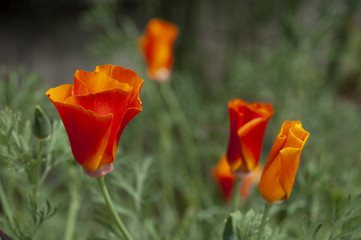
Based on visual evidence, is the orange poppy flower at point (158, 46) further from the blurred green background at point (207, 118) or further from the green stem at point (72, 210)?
the green stem at point (72, 210)

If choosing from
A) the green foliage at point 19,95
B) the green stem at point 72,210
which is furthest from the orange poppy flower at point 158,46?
the green stem at point 72,210

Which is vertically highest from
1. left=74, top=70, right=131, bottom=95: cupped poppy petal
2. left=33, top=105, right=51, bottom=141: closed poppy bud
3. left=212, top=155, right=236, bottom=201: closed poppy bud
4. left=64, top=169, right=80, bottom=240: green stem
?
left=74, top=70, right=131, bottom=95: cupped poppy petal

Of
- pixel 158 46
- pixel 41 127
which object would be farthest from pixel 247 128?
pixel 158 46

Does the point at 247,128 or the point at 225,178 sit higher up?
the point at 247,128

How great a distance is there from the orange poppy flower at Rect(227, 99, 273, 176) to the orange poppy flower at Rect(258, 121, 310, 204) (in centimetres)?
6

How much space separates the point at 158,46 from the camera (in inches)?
37.0

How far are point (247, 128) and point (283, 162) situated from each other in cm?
8

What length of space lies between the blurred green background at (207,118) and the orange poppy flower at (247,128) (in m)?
0.09

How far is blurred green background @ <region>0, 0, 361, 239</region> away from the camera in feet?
1.95

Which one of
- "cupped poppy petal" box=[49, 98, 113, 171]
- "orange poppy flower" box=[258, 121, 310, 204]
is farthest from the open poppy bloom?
"orange poppy flower" box=[258, 121, 310, 204]

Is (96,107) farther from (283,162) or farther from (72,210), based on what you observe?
(72,210)

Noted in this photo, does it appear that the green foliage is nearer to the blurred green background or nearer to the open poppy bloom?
the blurred green background

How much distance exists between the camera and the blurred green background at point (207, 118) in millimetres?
595

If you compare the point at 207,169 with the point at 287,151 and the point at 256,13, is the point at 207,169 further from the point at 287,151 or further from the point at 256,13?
the point at 287,151
